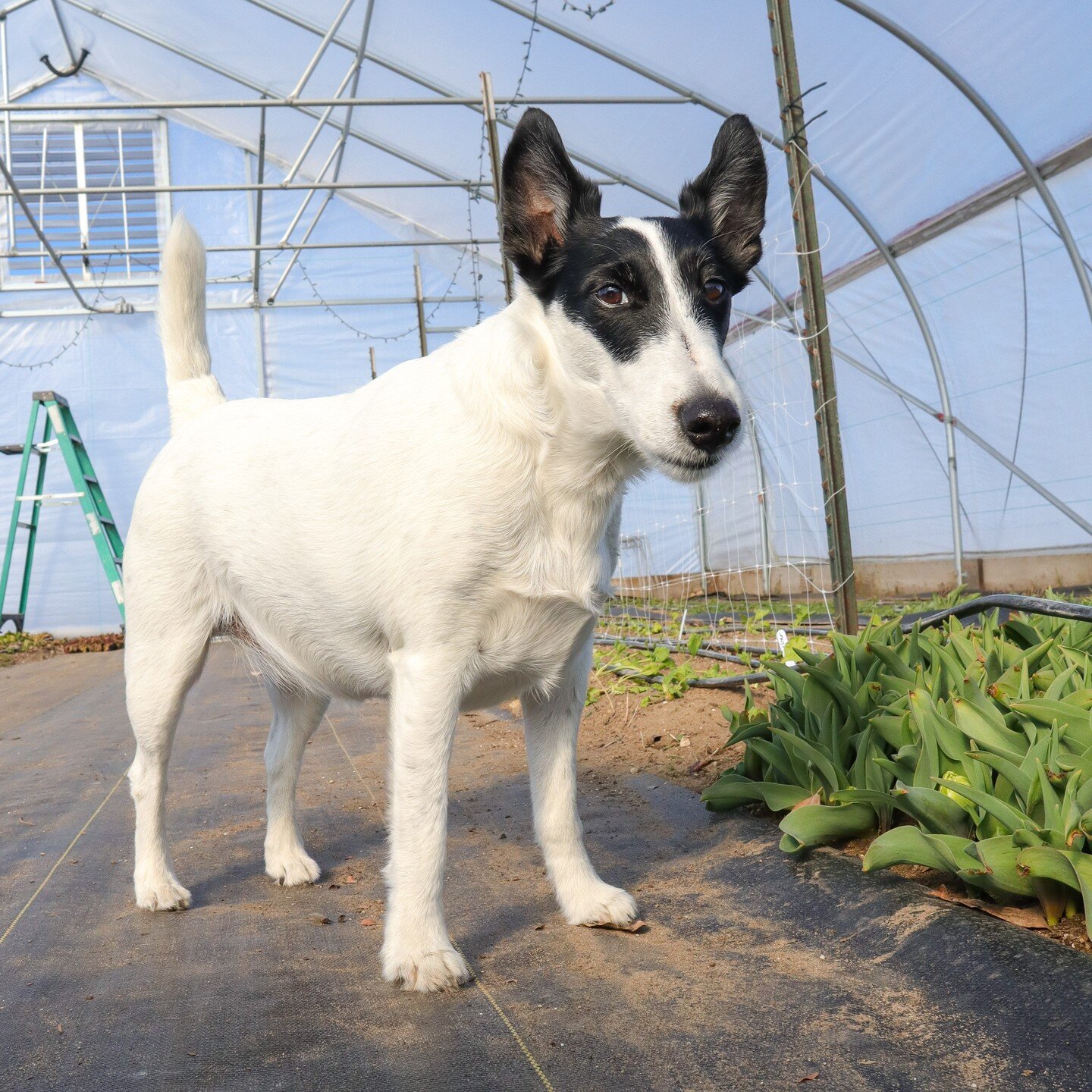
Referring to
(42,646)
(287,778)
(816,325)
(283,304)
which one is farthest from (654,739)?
(283,304)

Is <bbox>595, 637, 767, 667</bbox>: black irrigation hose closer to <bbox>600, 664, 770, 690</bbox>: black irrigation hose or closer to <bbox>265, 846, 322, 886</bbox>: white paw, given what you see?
<bbox>600, 664, 770, 690</bbox>: black irrigation hose

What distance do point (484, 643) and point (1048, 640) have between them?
1.64 m

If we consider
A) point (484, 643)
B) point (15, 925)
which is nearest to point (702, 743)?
point (484, 643)

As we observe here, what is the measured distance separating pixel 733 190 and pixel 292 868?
210 cm

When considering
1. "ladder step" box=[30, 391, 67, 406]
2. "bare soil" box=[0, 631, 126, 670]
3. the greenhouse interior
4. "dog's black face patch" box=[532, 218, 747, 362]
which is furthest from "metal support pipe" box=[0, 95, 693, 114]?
"dog's black face patch" box=[532, 218, 747, 362]

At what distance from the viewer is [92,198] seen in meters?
17.0

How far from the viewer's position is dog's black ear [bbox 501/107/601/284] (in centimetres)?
226

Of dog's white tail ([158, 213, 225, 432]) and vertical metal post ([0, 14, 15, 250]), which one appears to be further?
vertical metal post ([0, 14, 15, 250])

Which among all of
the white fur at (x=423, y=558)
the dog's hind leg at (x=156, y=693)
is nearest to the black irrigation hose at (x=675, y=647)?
the white fur at (x=423, y=558)

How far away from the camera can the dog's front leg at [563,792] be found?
244 centimetres

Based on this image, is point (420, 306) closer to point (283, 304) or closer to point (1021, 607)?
point (283, 304)

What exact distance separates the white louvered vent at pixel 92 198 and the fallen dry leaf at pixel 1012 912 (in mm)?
17149

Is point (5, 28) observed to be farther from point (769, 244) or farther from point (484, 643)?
point (484, 643)

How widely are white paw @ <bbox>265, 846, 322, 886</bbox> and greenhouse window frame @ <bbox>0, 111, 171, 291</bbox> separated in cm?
1580
